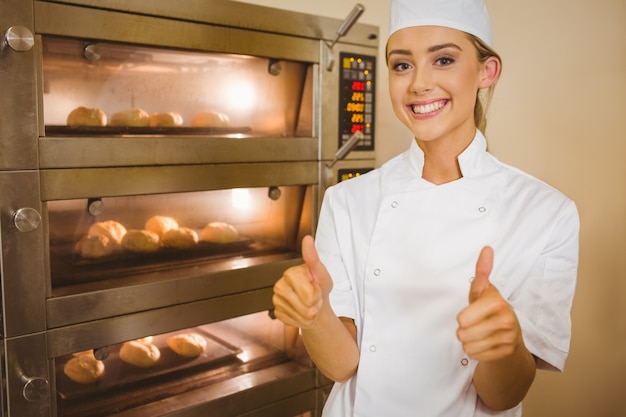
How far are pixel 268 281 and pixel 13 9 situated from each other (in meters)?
1.04

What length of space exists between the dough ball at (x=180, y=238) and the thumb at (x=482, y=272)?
1.12 metres

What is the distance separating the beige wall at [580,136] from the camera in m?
2.26

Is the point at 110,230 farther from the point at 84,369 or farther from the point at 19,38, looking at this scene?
the point at 19,38

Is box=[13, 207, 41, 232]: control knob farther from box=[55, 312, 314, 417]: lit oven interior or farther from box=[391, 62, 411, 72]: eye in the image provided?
box=[391, 62, 411, 72]: eye

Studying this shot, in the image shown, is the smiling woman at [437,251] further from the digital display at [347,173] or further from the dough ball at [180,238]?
the digital display at [347,173]

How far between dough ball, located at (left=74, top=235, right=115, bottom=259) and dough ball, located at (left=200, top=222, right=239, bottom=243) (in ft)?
0.99

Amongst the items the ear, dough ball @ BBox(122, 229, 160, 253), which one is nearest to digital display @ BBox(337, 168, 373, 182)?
dough ball @ BBox(122, 229, 160, 253)

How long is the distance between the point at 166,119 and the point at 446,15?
35.4 inches

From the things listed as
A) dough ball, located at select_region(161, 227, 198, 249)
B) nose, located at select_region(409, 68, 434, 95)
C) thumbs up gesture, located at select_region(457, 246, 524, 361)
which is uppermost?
nose, located at select_region(409, 68, 434, 95)

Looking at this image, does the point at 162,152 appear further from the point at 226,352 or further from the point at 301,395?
the point at 301,395

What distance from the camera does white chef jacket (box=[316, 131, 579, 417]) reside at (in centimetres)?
117

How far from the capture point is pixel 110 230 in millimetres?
1665

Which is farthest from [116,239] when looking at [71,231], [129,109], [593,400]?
[593,400]

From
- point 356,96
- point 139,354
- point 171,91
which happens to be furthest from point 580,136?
point 139,354
